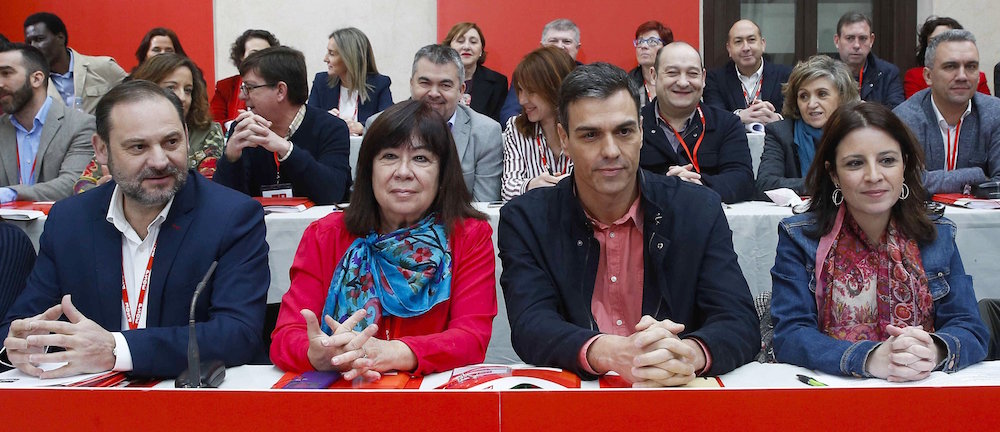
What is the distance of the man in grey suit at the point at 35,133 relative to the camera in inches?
162

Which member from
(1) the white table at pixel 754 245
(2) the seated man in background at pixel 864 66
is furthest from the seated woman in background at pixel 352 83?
(2) the seated man in background at pixel 864 66

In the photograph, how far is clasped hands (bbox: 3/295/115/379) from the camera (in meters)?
1.64

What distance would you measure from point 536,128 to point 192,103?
1624 mm

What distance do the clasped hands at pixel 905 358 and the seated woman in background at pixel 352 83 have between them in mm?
4394

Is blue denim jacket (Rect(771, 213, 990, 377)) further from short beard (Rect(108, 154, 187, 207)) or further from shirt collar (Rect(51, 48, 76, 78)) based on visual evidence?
shirt collar (Rect(51, 48, 76, 78))

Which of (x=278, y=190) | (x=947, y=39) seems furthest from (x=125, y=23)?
(x=947, y=39)

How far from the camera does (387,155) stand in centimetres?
207

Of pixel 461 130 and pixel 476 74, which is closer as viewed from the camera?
pixel 461 130

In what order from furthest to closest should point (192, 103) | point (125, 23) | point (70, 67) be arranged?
point (125, 23) < point (70, 67) < point (192, 103)

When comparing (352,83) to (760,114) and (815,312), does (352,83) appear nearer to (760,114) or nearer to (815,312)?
(760,114)

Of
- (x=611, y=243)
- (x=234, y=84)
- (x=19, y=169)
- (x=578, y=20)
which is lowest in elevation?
(x=611, y=243)

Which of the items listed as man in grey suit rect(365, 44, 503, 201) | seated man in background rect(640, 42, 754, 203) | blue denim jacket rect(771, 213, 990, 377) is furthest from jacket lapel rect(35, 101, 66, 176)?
blue denim jacket rect(771, 213, 990, 377)

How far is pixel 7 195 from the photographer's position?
12.1 ft

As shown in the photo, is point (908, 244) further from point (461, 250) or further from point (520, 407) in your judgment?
point (520, 407)
